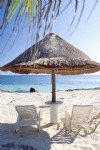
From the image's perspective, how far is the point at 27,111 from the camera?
554 centimetres

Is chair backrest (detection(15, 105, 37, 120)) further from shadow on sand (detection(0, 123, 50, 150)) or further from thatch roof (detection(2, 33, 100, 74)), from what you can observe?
thatch roof (detection(2, 33, 100, 74))

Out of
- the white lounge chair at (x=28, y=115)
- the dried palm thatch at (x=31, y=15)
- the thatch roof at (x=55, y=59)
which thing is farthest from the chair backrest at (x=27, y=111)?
the dried palm thatch at (x=31, y=15)

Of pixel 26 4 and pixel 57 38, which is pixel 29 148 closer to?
pixel 57 38

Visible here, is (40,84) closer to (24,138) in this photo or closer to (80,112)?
(80,112)

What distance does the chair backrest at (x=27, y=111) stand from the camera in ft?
17.9

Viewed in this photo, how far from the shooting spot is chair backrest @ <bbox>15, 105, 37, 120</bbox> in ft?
17.9

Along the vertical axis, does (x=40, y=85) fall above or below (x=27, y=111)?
below

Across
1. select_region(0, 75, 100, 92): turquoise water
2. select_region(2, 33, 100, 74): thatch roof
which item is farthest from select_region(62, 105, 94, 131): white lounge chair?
select_region(0, 75, 100, 92): turquoise water

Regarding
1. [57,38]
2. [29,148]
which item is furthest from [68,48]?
[29,148]

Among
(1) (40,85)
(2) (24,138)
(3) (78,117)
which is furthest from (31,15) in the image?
(1) (40,85)

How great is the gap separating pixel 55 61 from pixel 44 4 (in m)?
5.05

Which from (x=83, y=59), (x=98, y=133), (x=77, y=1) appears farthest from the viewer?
(x=83, y=59)

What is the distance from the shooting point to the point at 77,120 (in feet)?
18.1

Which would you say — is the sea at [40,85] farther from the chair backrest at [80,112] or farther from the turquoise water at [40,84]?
the chair backrest at [80,112]
